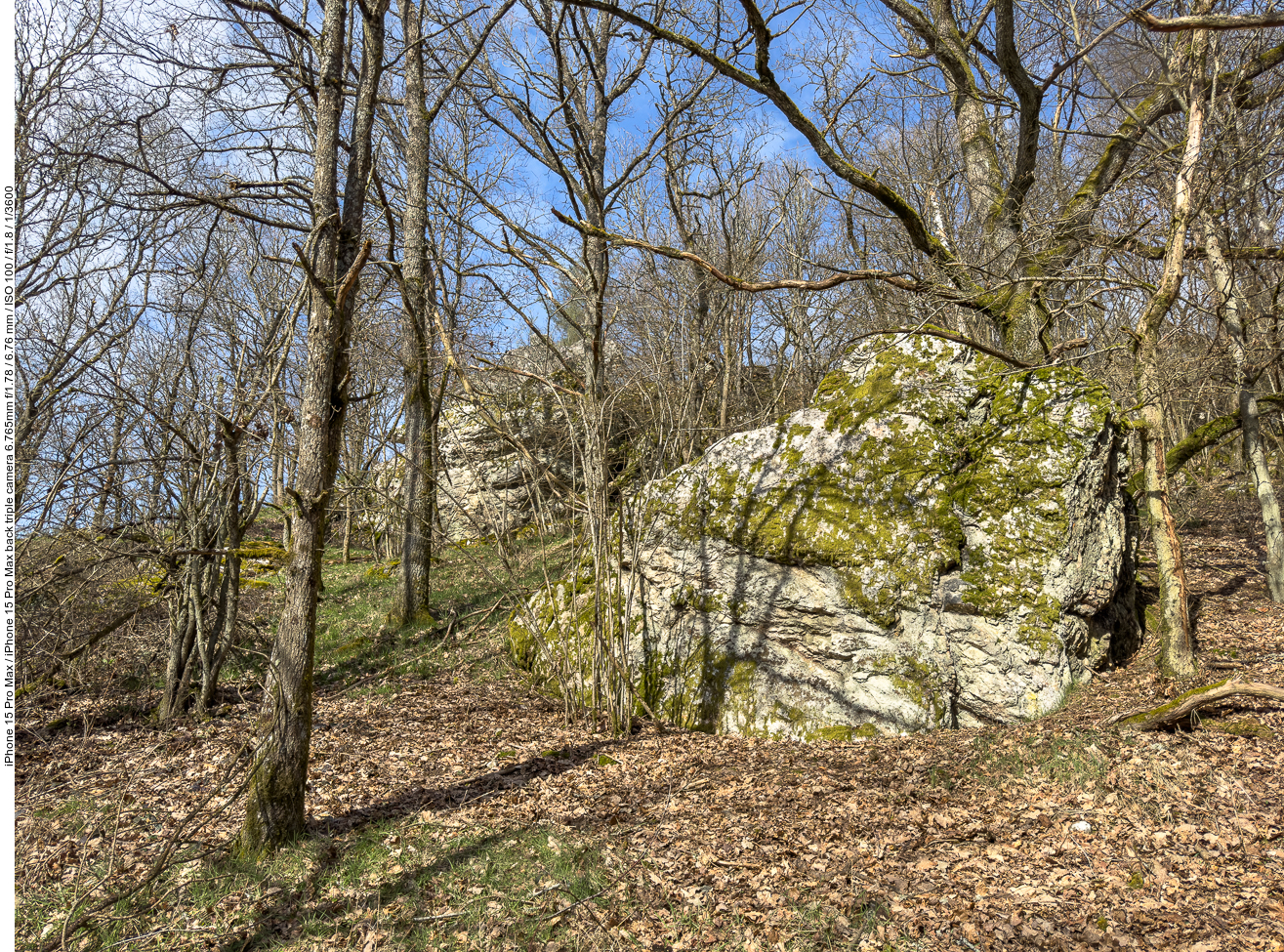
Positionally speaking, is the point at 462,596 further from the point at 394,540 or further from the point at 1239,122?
the point at 1239,122

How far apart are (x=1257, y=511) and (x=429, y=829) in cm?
1275

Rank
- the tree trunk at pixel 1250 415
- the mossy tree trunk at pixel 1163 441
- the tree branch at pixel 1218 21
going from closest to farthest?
the tree branch at pixel 1218 21 < the mossy tree trunk at pixel 1163 441 < the tree trunk at pixel 1250 415

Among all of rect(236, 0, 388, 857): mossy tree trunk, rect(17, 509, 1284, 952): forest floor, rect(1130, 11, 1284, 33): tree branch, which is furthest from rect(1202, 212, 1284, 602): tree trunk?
rect(236, 0, 388, 857): mossy tree trunk

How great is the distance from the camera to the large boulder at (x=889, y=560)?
219 inches

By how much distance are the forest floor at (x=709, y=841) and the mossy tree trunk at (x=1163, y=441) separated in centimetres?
31

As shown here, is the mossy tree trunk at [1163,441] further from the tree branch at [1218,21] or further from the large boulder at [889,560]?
the tree branch at [1218,21]

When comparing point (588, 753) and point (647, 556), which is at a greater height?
point (647, 556)

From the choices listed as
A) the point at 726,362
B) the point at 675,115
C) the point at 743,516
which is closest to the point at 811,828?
the point at 743,516

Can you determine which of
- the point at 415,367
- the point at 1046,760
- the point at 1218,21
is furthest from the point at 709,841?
the point at 415,367

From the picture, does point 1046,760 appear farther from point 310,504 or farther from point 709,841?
point 310,504

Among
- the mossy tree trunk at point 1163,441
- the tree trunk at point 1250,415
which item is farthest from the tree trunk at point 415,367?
the tree trunk at point 1250,415

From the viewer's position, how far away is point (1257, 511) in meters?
10.9

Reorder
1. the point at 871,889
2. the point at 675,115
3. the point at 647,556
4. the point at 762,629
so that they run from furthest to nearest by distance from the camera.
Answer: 1. the point at 675,115
2. the point at 647,556
3. the point at 762,629
4. the point at 871,889

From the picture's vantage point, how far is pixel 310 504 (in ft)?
14.2
